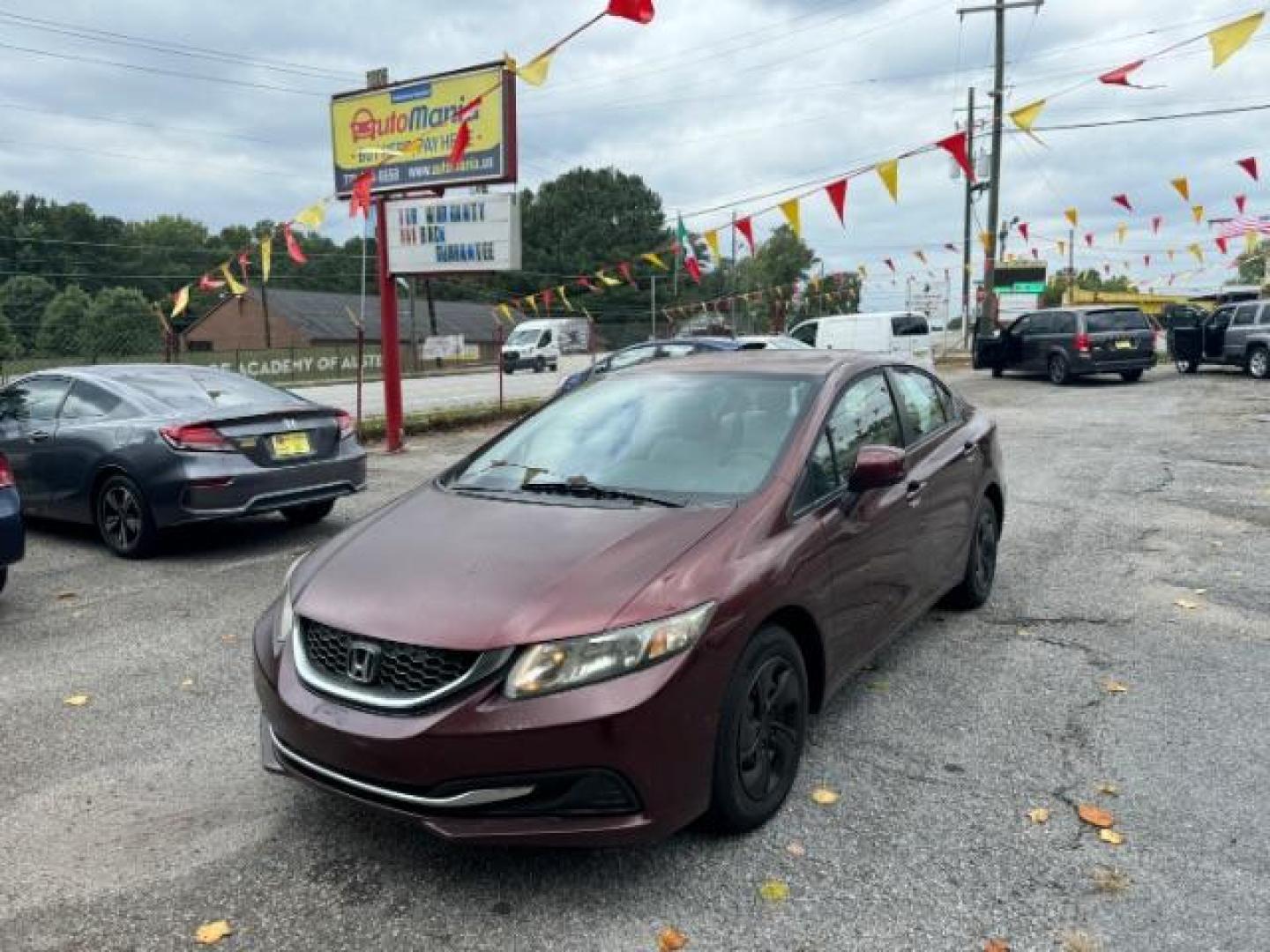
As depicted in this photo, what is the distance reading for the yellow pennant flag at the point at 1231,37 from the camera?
834 centimetres

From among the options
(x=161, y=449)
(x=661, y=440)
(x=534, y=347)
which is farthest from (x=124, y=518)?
(x=534, y=347)

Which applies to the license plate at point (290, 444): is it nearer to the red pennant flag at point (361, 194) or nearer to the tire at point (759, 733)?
the tire at point (759, 733)

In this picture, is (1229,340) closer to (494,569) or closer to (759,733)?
(759,733)

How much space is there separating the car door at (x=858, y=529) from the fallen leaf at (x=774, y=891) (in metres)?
0.85

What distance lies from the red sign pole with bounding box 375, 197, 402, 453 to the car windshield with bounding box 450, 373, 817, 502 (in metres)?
8.93

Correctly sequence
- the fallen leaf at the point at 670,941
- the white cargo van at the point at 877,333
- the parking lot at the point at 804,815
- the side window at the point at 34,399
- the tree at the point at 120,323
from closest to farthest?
the fallen leaf at the point at 670,941 → the parking lot at the point at 804,815 → the side window at the point at 34,399 → the white cargo van at the point at 877,333 → the tree at the point at 120,323

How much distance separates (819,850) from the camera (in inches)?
119

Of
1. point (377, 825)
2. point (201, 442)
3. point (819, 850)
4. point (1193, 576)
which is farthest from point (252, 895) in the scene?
point (1193, 576)

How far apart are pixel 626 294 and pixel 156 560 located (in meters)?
68.3

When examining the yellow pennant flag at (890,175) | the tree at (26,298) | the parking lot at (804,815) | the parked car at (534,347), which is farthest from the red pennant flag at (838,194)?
the tree at (26,298)

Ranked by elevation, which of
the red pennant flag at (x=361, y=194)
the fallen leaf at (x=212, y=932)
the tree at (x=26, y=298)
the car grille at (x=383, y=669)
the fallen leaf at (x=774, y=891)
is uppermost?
the tree at (x=26, y=298)

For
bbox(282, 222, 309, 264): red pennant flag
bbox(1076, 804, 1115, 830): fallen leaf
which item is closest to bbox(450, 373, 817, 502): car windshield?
bbox(1076, 804, 1115, 830): fallen leaf

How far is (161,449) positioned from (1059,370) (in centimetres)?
1874

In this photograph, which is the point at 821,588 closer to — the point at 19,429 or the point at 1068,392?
the point at 19,429
